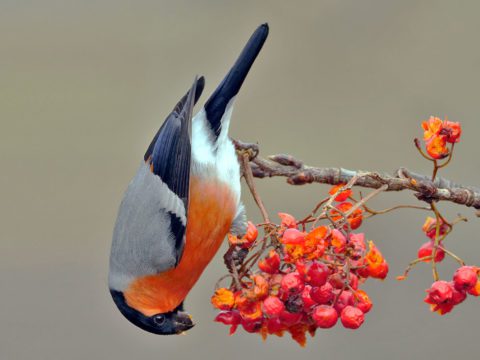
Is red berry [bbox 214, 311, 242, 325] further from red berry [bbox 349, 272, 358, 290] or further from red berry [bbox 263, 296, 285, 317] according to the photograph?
red berry [bbox 349, 272, 358, 290]

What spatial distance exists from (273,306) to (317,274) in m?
0.17

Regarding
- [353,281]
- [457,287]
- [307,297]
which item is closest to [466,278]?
[457,287]

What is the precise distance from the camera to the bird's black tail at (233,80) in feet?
11.6

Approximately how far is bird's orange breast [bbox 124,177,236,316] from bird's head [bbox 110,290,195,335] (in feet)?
0.06

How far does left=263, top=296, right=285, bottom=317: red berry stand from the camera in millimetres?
2592

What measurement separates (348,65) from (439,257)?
442 centimetres

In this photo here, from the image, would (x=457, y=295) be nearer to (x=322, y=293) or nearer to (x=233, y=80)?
(x=322, y=293)

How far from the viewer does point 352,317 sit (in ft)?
8.42

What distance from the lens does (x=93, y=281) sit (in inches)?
270

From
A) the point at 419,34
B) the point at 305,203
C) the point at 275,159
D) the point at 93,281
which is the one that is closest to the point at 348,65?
the point at 419,34

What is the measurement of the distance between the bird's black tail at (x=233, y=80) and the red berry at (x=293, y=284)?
3.83 feet

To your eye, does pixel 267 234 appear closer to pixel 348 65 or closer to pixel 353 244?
pixel 353 244

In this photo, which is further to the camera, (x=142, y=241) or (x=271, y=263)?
(x=142, y=241)

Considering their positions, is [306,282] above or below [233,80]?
below
